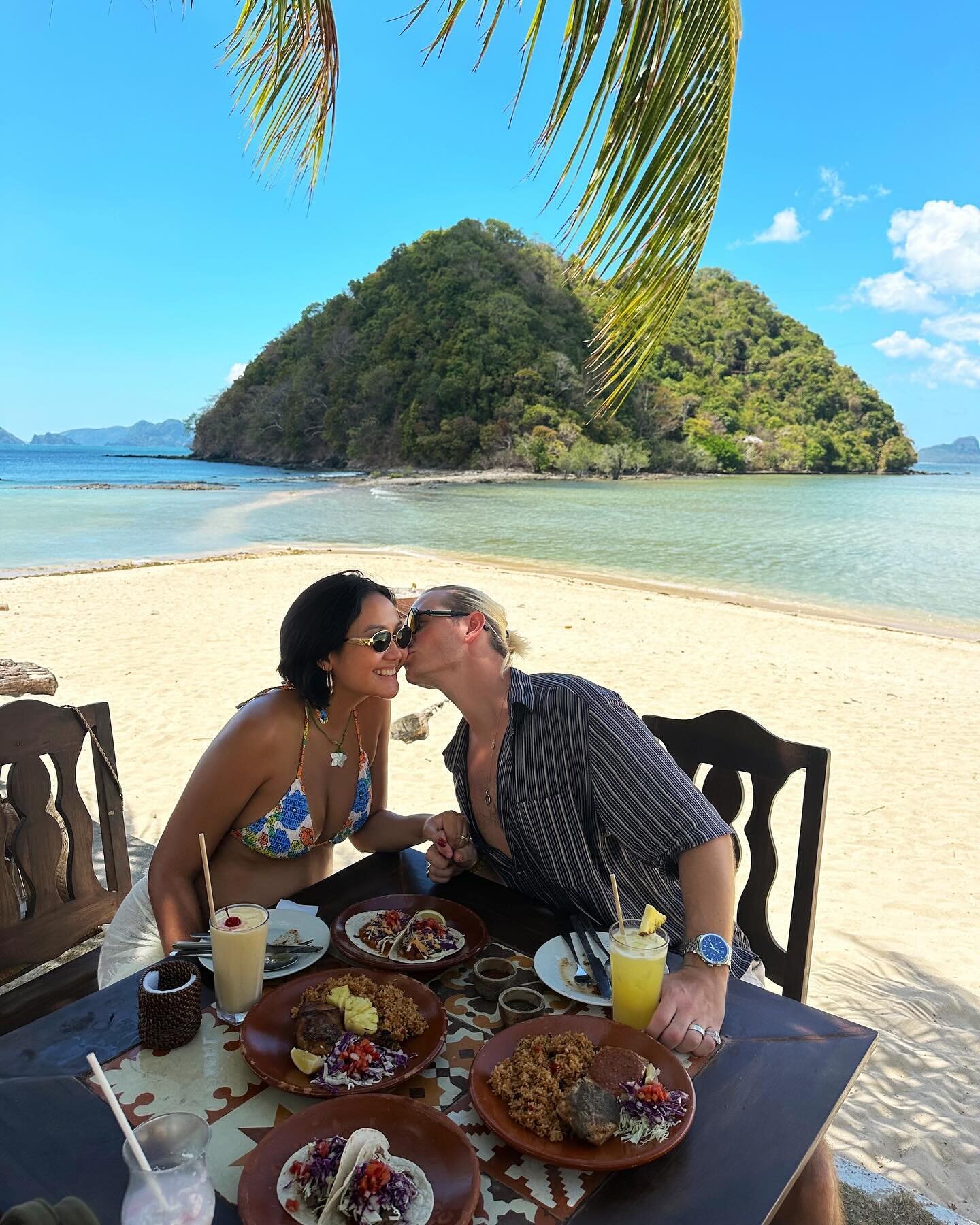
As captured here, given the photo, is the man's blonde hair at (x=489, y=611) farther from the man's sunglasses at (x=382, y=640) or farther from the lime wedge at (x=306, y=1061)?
the lime wedge at (x=306, y=1061)

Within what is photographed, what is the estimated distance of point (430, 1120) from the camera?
125cm

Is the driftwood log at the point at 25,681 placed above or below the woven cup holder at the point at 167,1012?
below

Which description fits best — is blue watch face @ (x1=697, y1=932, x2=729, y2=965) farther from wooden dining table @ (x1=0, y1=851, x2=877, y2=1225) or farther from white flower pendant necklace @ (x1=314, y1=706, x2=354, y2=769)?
white flower pendant necklace @ (x1=314, y1=706, x2=354, y2=769)

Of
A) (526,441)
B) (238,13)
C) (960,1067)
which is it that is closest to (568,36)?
(238,13)

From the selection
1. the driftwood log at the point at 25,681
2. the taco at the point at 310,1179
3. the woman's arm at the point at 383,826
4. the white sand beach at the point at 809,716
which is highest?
the taco at the point at 310,1179

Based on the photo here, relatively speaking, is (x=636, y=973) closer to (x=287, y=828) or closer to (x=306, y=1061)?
(x=306, y=1061)

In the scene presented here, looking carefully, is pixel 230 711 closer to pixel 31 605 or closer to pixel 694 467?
pixel 31 605

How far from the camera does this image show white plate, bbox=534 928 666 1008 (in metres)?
1.64

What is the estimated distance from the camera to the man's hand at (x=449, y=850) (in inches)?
86.1

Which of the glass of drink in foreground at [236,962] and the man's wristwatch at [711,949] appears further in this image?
the man's wristwatch at [711,949]

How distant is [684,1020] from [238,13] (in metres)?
3.52

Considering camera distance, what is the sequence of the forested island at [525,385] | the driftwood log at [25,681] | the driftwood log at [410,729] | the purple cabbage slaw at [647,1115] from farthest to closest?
the forested island at [525,385] < the driftwood log at [410,729] < the driftwood log at [25,681] < the purple cabbage slaw at [647,1115]

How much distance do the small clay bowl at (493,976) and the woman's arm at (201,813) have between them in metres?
0.82

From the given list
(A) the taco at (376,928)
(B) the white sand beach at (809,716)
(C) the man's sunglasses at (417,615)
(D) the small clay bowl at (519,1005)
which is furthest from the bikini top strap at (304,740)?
(B) the white sand beach at (809,716)
